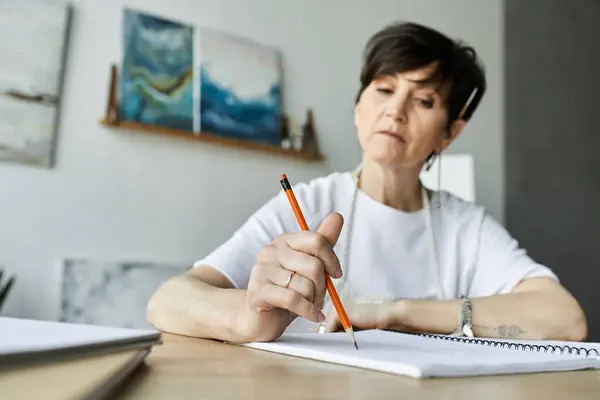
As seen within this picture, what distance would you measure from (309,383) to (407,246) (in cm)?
101

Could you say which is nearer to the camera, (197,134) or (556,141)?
(197,134)

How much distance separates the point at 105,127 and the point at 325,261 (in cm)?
155

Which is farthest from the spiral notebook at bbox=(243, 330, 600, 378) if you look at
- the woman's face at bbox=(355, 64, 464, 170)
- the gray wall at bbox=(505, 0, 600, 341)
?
the gray wall at bbox=(505, 0, 600, 341)

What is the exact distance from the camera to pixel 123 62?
2.05 meters

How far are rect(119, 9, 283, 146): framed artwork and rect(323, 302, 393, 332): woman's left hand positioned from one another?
4.23ft

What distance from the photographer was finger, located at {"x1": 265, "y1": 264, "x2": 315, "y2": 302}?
66 centimetres

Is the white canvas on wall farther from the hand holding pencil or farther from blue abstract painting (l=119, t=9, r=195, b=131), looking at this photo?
the hand holding pencil

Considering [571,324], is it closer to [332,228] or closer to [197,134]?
[332,228]

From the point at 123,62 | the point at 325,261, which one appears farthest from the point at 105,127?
the point at 325,261

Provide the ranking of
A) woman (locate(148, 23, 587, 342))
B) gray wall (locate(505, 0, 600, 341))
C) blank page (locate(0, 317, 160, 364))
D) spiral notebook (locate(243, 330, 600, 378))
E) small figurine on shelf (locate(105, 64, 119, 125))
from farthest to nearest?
gray wall (locate(505, 0, 600, 341))
small figurine on shelf (locate(105, 64, 119, 125))
woman (locate(148, 23, 587, 342))
spiral notebook (locate(243, 330, 600, 378))
blank page (locate(0, 317, 160, 364))

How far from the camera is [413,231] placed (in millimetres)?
1438

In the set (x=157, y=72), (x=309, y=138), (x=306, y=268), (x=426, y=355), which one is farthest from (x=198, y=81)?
(x=426, y=355)

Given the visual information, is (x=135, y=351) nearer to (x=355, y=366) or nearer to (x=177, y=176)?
(x=355, y=366)

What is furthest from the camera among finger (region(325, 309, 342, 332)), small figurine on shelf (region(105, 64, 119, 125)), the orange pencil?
small figurine on shelf (region(105, 64, 119, 125))
